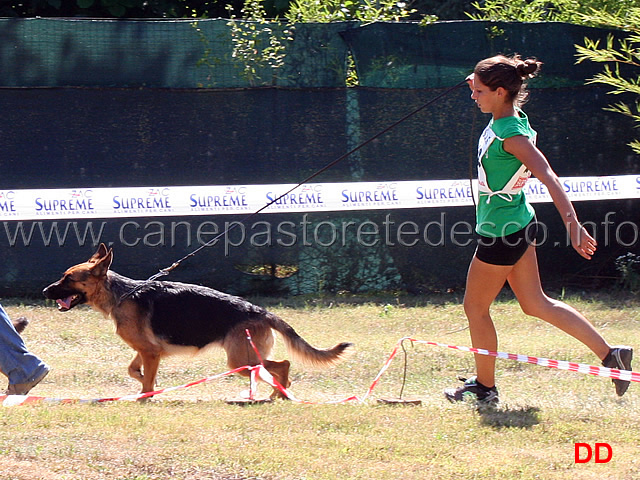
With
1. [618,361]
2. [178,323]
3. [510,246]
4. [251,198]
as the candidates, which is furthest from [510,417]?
[251,198]

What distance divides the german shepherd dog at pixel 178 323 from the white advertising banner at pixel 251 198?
2926 millimetres

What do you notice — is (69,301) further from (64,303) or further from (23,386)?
(23,386)

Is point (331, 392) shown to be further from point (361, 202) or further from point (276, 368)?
point (361, 202)

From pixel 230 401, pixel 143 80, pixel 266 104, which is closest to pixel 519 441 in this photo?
pixel 230 401

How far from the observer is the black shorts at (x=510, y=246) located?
4.51m

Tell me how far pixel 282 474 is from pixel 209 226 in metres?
5.13

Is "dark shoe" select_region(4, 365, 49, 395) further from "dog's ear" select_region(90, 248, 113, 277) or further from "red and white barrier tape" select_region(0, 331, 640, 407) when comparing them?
"dog's ear" select_region(90, 248, 113, 277)

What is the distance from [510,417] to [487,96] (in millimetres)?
1882

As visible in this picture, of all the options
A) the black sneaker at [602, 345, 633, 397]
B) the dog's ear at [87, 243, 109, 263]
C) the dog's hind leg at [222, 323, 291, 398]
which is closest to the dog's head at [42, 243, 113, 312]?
the dog's ear at [87, 243, 109, 263]

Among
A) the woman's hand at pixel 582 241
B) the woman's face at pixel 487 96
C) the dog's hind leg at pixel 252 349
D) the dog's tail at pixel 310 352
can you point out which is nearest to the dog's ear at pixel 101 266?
the dog's hind leg at pixel 252 349

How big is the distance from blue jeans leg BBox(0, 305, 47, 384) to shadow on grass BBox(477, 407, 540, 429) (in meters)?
2.91

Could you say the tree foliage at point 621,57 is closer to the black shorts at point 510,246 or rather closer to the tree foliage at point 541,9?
the tree foliage at point 541,9

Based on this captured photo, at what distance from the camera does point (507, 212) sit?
453 centimetres

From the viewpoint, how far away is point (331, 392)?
19.1 ft
